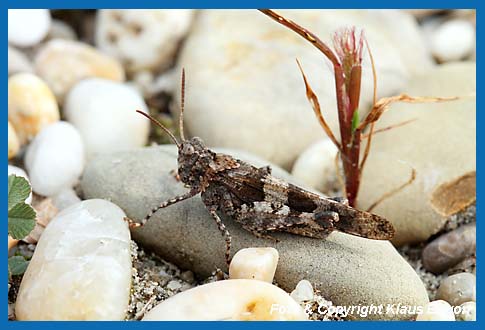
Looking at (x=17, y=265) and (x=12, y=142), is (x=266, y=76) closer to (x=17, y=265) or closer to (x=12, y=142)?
(x=12, y=142)

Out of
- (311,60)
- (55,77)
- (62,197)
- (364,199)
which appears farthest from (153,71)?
(364,199)

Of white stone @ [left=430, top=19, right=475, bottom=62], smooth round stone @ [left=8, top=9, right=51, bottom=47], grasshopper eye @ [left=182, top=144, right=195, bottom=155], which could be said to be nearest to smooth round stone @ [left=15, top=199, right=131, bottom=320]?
grasshopper eye @ [left=182, top=144, right=195, bottom=155]

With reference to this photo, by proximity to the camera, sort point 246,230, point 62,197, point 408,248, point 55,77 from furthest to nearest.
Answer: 1. point 55,77
2. point 408,248
3. point 62,197
4. point 246,230

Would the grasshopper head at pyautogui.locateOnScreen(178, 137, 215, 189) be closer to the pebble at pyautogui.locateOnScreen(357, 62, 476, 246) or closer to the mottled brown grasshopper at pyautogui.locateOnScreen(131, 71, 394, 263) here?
the mottled brown grasshopper at pyautogui.locateOnScreen(131, 71, 394, 263)

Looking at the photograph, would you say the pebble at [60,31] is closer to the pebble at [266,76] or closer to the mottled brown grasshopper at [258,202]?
the pebble at [266,76]

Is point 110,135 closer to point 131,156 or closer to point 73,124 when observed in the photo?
point 73,124

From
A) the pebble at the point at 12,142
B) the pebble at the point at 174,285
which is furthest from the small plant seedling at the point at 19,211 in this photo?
the pebble at the point at 12,142
